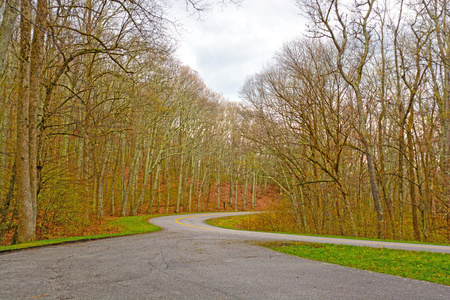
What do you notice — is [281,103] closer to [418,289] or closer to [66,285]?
[418,289]

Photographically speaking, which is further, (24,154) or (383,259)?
(24,154)

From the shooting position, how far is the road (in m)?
4.36

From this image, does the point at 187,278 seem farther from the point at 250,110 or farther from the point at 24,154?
the point at 250,110

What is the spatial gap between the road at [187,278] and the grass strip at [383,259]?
508 mm

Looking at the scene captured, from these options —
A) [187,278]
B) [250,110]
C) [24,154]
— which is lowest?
[187,278]

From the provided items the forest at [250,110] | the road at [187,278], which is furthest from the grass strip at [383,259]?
the forest at [250,110]

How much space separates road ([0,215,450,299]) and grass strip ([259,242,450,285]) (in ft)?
1.67

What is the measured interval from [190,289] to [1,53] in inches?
347

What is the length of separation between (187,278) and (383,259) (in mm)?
5007

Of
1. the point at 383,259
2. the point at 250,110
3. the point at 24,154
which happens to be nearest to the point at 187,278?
the point at 383,259

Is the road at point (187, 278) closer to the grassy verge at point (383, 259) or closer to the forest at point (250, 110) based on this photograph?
the grassy verge at point (383, 259)

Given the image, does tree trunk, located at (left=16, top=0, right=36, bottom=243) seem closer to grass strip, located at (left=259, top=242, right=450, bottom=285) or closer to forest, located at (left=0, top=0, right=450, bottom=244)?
forest, located at (left=0, top=0, right=450, bottom=244)

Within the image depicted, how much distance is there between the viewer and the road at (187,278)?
4.36m

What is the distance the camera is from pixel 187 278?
5.17m
